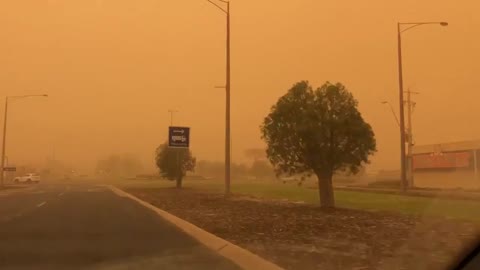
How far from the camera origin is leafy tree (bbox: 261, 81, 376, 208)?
1048 inches

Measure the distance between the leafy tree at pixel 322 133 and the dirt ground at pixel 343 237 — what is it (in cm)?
228

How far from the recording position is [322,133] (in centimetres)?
2653

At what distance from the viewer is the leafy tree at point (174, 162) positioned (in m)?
64.4

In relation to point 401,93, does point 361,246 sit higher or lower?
lower

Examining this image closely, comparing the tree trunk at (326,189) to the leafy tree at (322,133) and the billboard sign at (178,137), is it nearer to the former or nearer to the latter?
the leafy tree at (322,133)

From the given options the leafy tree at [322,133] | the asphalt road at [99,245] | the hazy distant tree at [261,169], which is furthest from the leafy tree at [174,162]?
the hazy distant tree at [261,169]

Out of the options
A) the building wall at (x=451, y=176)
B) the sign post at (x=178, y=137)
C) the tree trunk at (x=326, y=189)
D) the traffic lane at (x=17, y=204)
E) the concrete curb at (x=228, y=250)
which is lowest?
the concrete curb at (x=228, y=250)

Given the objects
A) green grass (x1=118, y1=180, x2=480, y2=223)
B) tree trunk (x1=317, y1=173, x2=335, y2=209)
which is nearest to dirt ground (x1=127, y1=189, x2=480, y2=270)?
green grass (x1=118, y1=180, x2=480, y2=223)

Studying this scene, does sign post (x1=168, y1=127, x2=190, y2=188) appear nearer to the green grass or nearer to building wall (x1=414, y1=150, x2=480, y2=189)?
the green grass

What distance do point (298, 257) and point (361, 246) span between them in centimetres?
211

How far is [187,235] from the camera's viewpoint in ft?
58.4

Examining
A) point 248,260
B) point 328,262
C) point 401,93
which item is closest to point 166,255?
point 248,260

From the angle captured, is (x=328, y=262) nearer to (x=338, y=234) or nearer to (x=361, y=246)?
(x=361, y=246)

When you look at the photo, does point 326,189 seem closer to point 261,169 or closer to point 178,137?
point 178,137
